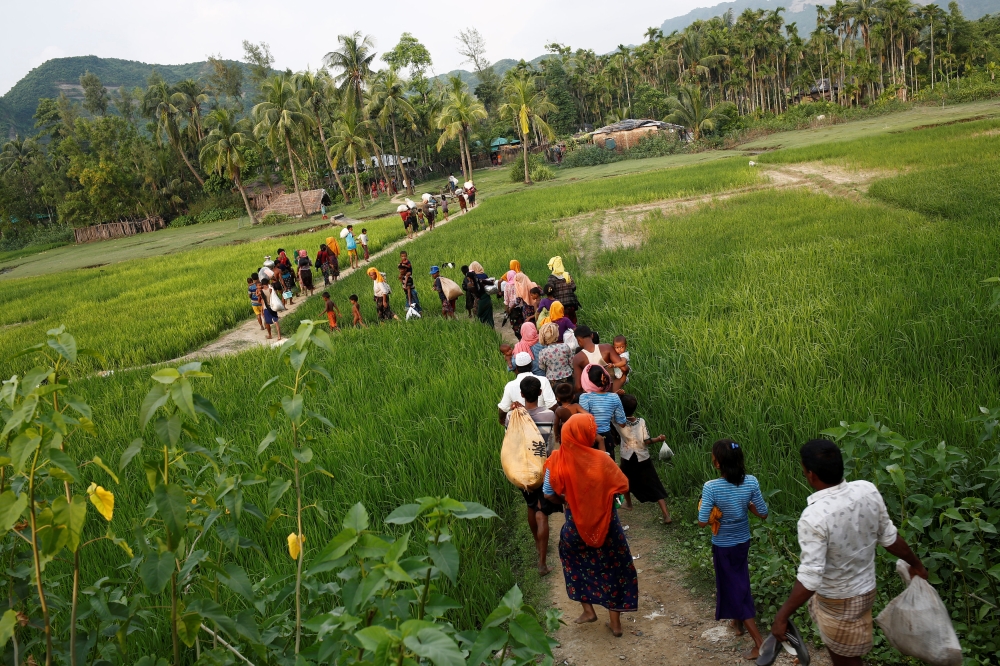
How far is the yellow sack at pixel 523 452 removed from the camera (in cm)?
405

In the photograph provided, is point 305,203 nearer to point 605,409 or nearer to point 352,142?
point 352,142

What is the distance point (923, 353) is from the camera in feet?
17.4

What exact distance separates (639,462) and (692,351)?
87.4 inches

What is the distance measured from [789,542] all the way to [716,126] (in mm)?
41566

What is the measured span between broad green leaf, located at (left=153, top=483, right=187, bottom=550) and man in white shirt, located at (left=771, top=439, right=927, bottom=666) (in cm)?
218

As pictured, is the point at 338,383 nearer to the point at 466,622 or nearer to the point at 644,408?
the point at 644,408

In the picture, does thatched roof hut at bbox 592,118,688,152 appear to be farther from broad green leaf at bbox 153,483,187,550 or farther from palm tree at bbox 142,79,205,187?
broad green leaf at bbox 153,483,187,550

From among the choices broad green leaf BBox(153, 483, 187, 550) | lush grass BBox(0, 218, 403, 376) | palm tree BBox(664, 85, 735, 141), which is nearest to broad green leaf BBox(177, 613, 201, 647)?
broad green leaf BBox(153, 483, 187, 550)

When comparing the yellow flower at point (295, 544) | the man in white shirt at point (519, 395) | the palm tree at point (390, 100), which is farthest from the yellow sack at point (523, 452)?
the palm tree at point (390, 100)

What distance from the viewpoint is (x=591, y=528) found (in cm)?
336

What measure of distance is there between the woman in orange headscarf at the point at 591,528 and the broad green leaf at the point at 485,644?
1.76m

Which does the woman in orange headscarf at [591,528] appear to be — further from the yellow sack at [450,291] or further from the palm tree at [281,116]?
the palm tree at [281,116]

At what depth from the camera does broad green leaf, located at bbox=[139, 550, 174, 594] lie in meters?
1.75

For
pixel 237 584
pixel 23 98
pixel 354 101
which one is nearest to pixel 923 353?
pixel 237 584
